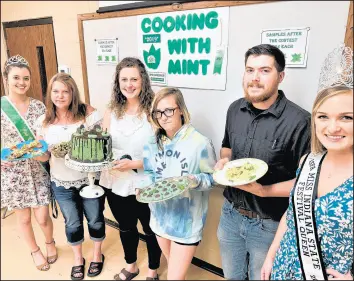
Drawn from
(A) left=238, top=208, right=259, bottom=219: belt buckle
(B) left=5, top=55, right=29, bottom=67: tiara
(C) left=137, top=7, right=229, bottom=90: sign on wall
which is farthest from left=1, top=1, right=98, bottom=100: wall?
(A) left=238, top=208, right=259, bottom=219: belt buckle

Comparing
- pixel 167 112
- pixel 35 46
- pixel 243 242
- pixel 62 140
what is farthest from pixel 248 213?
pixel 35 46

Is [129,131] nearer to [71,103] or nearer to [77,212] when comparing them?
[71,103]

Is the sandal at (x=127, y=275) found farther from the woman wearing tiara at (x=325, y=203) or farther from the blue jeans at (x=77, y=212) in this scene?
the woman wearing tiara at (x=325, y=203)

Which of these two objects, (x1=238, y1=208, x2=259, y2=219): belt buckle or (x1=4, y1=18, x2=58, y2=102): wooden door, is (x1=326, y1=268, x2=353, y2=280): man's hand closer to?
(x1=238, y1=208, x2=259, y2=219): belt buckle

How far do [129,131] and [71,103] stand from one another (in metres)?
0.21

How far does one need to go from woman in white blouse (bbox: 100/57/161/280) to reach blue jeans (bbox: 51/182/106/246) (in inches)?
3.5

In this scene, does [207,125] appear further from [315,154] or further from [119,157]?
[315,154]

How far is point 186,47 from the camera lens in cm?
91

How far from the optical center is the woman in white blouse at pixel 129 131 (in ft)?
3.07

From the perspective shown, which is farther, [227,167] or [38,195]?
[38,195]

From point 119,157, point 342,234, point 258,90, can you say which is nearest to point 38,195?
point 119,157

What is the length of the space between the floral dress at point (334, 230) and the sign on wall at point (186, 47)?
1.68ft

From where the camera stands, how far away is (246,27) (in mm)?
816

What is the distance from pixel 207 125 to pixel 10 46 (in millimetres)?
650
